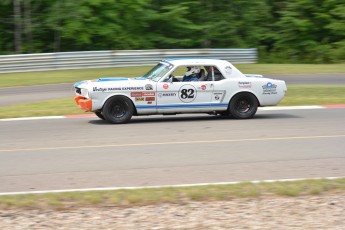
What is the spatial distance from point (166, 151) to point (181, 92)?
3.64 meters

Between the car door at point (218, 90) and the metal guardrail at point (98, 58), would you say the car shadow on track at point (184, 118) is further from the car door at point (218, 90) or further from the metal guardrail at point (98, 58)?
the metal guardrail at point (98, 58)

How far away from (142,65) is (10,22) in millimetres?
7787

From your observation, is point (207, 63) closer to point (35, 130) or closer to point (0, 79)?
point (35, 130)

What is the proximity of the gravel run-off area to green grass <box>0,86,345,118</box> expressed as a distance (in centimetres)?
993

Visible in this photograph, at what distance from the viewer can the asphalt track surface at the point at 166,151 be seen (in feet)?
29.2

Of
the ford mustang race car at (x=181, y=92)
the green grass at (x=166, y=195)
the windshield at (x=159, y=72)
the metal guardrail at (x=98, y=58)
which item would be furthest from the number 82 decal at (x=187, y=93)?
the metal guardrail at (x=98, y=58)

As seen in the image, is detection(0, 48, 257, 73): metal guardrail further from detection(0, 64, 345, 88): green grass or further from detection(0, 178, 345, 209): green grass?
detection(0, 178, 345, 209): green grass

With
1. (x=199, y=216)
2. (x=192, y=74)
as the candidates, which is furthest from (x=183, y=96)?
(x=199, y=216)

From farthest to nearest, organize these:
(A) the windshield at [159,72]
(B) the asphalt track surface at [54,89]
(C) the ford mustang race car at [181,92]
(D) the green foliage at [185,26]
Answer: (D) the green foliage at [185,26] → (B) the asphalt track surface at [54,89] → (A) the windshield at [159,72] → (C) the ford mustang race car at [181,92]

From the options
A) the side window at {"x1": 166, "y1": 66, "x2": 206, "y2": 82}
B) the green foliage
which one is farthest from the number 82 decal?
the green foliage

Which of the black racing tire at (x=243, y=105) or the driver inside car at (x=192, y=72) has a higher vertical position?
the driver inside car at (x=192, y=72)

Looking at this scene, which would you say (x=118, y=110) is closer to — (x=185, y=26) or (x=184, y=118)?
(x=184, y=118)

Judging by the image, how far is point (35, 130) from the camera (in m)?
13.8

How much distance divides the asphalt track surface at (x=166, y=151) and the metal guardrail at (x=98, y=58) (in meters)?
13.8
